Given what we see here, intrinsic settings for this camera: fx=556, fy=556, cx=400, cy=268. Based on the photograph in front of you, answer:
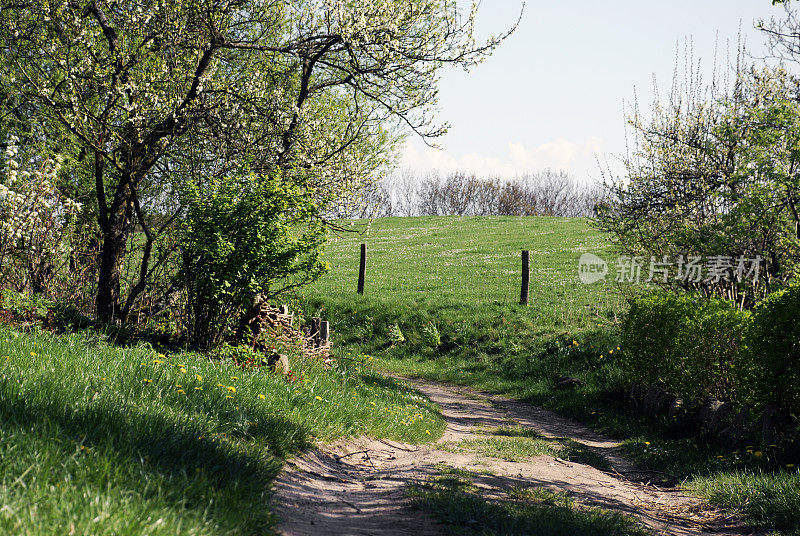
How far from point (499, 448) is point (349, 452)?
234 cm

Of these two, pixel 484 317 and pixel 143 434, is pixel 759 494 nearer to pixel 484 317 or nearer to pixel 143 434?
pixel 143 434

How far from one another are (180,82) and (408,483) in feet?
28.4

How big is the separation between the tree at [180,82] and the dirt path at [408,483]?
518 centimetres

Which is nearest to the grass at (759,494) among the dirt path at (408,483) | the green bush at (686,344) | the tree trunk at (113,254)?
the dirt path at (408,483)

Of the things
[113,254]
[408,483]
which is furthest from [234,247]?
[408,483]

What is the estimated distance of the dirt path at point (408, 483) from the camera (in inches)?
159

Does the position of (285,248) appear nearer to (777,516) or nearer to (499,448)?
(499,448)

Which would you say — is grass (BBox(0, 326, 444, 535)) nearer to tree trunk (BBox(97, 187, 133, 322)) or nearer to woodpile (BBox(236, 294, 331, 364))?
woodpile (BBox(236, 294, 331, 364))

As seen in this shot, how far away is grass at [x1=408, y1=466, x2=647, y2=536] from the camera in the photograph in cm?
391

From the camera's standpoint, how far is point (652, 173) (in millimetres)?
14227

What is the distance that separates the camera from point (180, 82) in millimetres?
10352

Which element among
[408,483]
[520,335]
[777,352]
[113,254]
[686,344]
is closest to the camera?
[408,483]

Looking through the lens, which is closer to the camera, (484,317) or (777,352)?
(777,352)

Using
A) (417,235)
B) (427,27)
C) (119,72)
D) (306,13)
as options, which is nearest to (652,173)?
(427,27)
